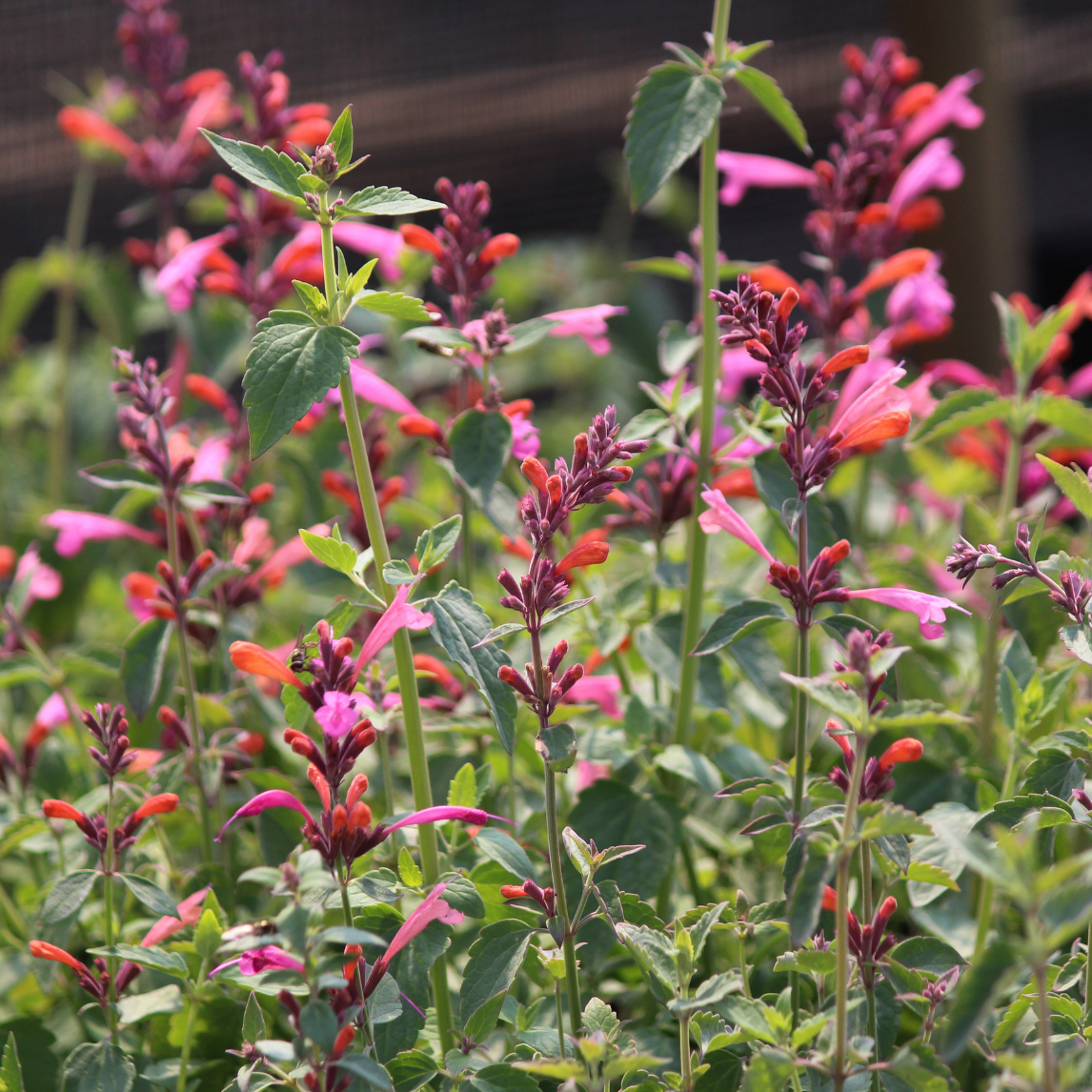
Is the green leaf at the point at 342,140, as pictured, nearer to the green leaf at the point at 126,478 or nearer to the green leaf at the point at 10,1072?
the green leaf at the point at 126,478

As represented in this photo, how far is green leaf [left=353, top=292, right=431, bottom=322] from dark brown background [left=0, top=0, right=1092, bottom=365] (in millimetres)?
2683

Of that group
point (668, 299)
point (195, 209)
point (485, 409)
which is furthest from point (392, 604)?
point (668, 299)

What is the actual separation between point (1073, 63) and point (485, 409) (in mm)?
3472

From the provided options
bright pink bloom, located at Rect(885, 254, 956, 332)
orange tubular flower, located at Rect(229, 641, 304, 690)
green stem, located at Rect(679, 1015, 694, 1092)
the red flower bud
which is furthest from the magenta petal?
bright pink bloom, located at Rect(885, 254, 956, 332)

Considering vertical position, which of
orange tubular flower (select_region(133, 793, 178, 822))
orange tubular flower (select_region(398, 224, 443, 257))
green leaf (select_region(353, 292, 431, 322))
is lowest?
orange tubular flower (select_region(133, 793, 178, 822))

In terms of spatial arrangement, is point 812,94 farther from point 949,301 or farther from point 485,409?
point 485,409

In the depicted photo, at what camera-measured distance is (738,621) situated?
90cm

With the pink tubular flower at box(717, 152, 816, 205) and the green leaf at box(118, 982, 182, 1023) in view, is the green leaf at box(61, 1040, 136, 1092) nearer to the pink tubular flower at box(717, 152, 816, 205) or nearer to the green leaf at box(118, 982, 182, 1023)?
the green leaf at box(118, 982, 182, 1023)

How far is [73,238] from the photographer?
6.89 ft

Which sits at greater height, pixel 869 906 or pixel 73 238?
pixel 73 238

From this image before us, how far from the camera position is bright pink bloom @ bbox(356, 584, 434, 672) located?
2.63 ft

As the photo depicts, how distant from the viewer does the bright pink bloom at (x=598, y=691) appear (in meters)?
1.20

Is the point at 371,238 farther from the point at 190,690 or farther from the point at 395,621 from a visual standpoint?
the point at 395,621

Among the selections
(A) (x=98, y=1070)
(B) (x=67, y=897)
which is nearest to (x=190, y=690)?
(B) (x=67, y=897)
